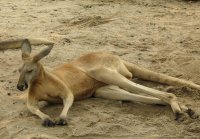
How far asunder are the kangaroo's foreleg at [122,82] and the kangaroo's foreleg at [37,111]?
74 centimetres

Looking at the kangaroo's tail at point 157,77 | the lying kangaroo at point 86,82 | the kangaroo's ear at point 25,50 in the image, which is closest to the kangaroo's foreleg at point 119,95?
the lying kangaroo at point 86,82

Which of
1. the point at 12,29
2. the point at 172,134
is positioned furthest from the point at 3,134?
the point at 12,29

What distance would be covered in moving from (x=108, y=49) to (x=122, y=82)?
2.01 meters

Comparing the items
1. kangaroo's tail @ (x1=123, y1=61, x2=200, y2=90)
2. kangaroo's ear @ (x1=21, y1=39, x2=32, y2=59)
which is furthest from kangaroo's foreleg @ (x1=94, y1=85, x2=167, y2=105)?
kangaroo's ear @ (x1=21, y1=39, x2=32, y2=59)

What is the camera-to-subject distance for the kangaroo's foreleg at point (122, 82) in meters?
5.09

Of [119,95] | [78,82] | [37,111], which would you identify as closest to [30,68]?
[37,111]

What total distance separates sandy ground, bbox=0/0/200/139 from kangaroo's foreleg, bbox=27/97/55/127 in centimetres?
7

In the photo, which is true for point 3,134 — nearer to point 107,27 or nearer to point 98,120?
point 98,120

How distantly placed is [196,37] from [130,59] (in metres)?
1.51

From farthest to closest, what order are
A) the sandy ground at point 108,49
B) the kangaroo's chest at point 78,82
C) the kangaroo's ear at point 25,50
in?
the kangaroo's chest at point 78,82 → the kangaroo's ear at point 25,50 → the sandy ground at point 108,49

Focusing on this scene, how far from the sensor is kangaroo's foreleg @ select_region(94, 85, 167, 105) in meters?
5.19

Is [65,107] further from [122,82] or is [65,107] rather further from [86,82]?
[122,82]

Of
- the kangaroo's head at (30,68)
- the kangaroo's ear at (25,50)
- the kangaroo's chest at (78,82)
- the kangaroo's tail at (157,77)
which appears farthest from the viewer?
the kangaroo's tail at (157,77)

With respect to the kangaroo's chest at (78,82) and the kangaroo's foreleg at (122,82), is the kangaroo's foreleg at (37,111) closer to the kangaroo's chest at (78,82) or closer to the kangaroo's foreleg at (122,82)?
the kangaroo's chest at (78,82)
